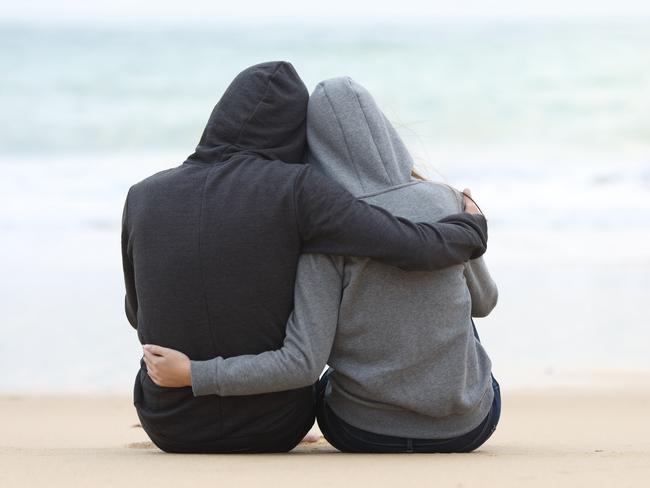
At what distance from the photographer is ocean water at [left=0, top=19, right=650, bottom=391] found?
596 cm

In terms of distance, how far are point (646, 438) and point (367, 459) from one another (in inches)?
63.7

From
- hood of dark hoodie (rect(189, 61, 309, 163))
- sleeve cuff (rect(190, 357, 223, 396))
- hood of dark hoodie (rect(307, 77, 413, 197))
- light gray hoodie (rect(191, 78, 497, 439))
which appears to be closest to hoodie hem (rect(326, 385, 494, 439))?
light gray hoodie (rect(191, 78, 497, 439))

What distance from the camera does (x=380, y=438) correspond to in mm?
2613

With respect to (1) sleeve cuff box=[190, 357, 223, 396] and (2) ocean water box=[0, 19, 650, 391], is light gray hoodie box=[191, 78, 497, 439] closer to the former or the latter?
(1) sleeve cuff box=[190, 357, 223, 396]

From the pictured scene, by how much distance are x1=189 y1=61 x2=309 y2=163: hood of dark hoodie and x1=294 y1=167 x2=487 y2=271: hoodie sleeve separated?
6.9 inches

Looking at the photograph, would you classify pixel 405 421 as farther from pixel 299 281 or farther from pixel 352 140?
pixel 352 140

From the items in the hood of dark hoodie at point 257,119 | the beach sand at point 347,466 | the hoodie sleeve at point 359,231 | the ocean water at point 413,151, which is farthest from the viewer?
the ocean water at point 413,151

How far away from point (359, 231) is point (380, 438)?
57 centimetres

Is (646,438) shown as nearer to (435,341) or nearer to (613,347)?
(435,341)

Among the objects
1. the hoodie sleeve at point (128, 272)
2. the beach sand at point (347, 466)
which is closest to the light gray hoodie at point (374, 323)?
the beach sand at point (347, 466)

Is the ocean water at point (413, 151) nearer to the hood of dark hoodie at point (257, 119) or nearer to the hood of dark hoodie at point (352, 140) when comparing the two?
the hood of dark hoodie at point (352, 140)

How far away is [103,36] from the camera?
25.5 meters

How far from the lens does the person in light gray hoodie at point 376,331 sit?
2467mm

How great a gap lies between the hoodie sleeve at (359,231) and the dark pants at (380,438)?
1.44ft
